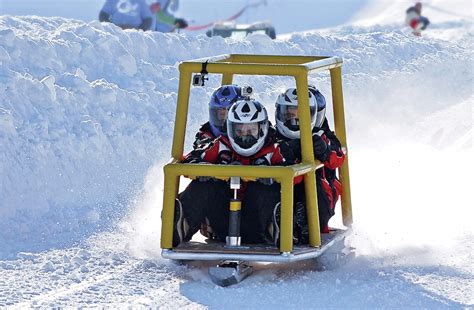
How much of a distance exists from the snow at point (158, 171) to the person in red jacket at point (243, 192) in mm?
320

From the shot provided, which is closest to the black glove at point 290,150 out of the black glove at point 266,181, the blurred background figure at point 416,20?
the black glove at point 266,181

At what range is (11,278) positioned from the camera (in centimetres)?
783

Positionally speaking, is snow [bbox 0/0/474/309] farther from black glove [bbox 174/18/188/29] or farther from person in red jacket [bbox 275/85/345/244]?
black glove [bbox 174/18/188/29]

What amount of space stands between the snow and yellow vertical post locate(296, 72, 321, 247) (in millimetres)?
307

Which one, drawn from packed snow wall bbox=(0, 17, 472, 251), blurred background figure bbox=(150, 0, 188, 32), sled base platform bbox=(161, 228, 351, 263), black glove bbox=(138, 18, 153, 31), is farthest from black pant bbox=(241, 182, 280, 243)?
blurred background figure bbox=(150, 0, 188, 32)

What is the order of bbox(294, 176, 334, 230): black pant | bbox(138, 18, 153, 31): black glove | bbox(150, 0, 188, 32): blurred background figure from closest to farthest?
bbox(294, 176, 334, 230): black pant → bbox(138, 18, 153, 31): black glove → bbox(150, 0, 188, 32): blurred background figure

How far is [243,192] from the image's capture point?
8281mm

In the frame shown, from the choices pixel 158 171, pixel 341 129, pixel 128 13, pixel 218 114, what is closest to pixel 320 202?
pixel 218 114

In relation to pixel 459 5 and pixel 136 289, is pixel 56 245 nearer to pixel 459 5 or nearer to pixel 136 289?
pixel 136 289

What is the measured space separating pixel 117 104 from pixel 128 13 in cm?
1568

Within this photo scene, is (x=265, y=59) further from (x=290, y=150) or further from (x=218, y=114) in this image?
(x=290, y=150)

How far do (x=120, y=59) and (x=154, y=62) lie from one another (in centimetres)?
134

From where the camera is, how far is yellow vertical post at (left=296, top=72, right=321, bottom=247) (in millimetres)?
8219

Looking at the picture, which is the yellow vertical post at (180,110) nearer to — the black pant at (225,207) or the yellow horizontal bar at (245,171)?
the black pant at (225,207)
